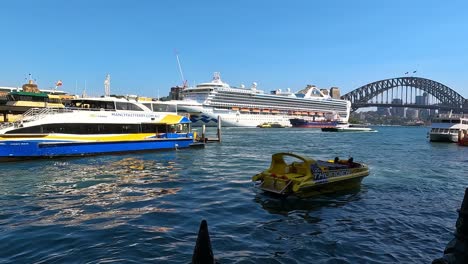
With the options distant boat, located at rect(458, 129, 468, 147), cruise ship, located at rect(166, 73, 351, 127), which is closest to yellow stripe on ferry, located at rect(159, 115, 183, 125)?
distant boat, located at rect(458, 129, 468, 147)

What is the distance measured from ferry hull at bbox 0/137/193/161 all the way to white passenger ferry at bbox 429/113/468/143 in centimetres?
4273

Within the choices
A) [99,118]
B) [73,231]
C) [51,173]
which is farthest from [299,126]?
[73,231]

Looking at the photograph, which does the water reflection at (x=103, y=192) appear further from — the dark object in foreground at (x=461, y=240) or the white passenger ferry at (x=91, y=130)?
the dark object in foreground at (x=461, y=240)

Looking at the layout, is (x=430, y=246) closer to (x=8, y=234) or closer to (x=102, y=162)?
(x=8, y=234)

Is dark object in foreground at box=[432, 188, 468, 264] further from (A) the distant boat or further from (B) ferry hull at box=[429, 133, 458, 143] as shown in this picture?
(B) ferry hull at box=[429, 133, 458, 143]

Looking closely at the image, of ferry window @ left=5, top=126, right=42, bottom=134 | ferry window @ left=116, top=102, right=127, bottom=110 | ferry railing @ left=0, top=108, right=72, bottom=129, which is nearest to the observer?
ferry window @ left=5, top=126, right=42, bottom=134

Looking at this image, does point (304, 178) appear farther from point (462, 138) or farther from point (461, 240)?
point (462, 138)

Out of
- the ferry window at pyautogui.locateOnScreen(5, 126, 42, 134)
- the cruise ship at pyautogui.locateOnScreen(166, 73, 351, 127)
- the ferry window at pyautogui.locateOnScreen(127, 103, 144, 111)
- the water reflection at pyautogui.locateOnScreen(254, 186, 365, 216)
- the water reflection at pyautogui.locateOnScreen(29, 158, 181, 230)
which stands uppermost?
the cruise ship at pyautogui.locateOnScreen(166, 73, 351, 127)

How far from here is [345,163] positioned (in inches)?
687

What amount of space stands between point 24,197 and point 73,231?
554cm

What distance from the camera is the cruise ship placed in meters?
98.6

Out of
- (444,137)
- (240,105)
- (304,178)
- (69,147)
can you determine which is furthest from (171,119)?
(240,105)

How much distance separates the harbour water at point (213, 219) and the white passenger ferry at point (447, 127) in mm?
38402

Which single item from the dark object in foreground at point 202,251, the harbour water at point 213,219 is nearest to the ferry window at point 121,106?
the harbour water at point 213,219
